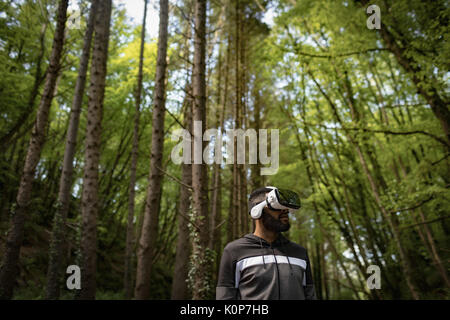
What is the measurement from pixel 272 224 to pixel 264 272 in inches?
13.3

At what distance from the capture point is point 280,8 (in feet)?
25.1

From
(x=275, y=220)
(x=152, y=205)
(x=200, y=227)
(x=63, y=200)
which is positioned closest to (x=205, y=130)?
(x=200, y=227)

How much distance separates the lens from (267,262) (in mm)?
1912

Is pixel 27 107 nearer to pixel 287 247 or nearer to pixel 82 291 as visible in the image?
pixel 82 291

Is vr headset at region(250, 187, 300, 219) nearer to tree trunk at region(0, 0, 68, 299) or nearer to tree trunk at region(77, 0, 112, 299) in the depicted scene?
tree trunk at region(0, 0, 68, 299)

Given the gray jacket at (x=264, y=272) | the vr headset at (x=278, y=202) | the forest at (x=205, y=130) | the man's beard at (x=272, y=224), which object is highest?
the forest at (x=205, y=130)

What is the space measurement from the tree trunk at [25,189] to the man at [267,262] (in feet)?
14.8

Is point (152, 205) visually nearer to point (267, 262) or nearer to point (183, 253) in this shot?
point (183, 253)

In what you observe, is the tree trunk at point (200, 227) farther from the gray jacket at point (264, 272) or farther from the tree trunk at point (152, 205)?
the gray jacket at point (264, 272)

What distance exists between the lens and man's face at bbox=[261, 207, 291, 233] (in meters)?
2.04

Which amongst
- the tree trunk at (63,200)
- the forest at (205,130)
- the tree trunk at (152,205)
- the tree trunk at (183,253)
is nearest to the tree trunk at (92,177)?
the forest at (205,130)

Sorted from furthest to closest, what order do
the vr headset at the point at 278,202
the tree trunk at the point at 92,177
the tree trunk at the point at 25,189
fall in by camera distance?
the tree trunk at the point at 92,177 < the tree trunk at the point at 25,189 < the vr headset at the point at 278,202

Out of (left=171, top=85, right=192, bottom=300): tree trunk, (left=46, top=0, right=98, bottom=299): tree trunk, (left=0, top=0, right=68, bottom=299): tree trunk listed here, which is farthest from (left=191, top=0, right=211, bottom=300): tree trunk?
(left=46, top=0, right=98, bottom=299): tree trunk

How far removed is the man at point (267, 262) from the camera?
72.6 inches
